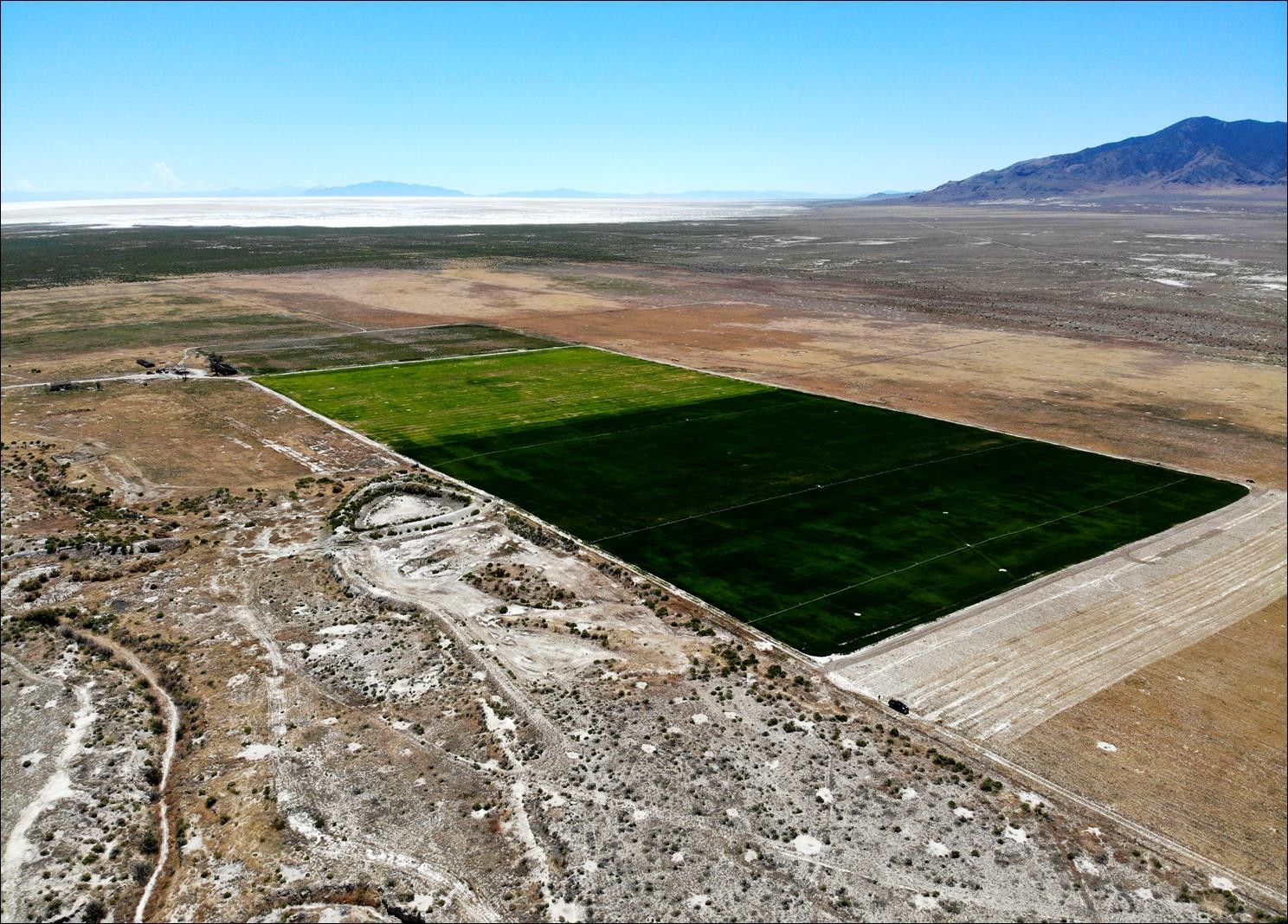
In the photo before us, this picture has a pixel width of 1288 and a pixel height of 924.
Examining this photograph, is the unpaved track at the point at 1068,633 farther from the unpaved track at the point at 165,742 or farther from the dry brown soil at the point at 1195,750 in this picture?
the unpaved track at the point at 165,742

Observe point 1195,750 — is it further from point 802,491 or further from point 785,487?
point 785,487

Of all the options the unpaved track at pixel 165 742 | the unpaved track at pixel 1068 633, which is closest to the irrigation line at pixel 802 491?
the unpaved track at pixel 1068 633

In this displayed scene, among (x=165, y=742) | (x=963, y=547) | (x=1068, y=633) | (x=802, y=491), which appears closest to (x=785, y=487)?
(x=802, y=491)

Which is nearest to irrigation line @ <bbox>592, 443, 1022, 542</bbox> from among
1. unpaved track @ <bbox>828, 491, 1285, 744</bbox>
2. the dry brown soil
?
unpaved track @ <bbox>828, 491, 1285, 744</bbox>

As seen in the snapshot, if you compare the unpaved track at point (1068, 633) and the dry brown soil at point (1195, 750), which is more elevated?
the unpaved track at point (1068, 633)

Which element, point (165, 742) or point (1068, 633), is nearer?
point (165, 742)

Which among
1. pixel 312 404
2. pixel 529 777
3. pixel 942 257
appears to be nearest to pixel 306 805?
pixel 529 777

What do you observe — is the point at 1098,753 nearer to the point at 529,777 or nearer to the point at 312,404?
the point at 529,777
